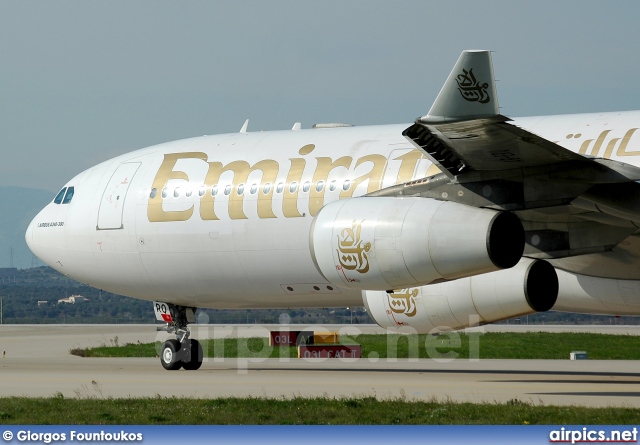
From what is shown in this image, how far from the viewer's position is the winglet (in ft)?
48.2

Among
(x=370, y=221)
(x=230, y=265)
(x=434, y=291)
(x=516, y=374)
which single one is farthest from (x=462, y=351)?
(x=370, y=221)

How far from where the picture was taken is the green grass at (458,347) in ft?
107

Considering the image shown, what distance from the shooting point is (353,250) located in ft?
57.4

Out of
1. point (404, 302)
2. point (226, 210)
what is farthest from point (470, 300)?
point (226, 210)

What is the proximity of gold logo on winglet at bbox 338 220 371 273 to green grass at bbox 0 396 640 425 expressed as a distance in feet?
6.58

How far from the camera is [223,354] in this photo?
112ft

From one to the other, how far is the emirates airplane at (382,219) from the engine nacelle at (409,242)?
1.0 inches

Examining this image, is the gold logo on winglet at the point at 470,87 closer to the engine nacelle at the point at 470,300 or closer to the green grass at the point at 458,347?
the engine nacelle at the point at 470,300

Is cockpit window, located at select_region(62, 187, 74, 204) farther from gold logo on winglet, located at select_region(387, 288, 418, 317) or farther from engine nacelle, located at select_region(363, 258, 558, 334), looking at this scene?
gold logo on winglet, located at select_region(387, 288, 418, 317)

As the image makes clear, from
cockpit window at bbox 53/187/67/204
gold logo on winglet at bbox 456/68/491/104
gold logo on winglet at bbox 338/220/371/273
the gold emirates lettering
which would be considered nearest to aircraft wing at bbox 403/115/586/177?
gold logo on winglet at bbox 456/68/491/104

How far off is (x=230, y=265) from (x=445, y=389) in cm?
591

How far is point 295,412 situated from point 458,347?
793 inches

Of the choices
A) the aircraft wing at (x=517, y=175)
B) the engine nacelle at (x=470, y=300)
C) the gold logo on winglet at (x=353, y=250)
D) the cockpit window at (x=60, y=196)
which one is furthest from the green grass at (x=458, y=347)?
the gold logo on winglet at (x=353, y=250)

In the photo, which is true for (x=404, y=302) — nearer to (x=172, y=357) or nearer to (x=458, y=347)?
(x=172, y=357)
